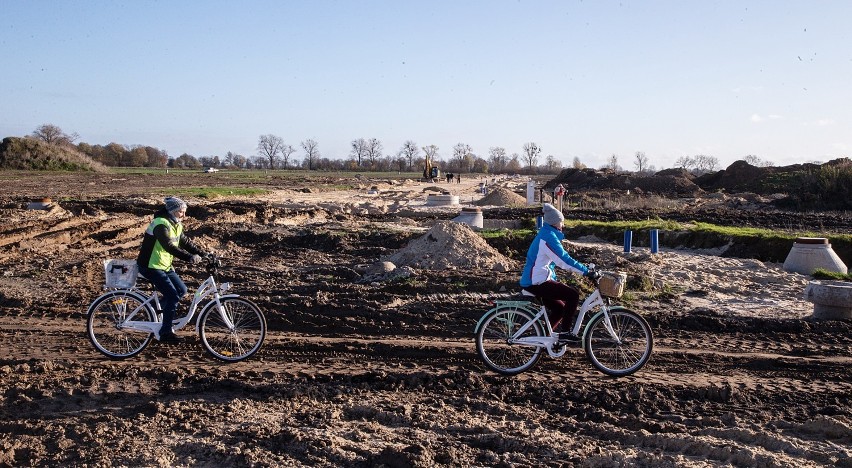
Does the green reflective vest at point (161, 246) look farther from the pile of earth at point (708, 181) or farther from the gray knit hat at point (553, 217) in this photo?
the pile of earth at point (708, 181)

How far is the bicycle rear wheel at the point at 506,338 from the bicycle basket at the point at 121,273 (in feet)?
12.7

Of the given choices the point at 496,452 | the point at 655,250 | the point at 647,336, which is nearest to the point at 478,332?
the point at 647,336

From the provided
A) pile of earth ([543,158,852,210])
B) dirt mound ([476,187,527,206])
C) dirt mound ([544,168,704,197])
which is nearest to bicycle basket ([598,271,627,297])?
dirt mound ([476,187,527,206])

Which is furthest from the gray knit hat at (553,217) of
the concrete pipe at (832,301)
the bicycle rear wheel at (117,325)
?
the concrete pipe at (832,301)

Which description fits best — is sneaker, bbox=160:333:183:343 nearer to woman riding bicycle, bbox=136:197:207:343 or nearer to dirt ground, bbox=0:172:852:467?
Answer: woman riding bicycle, bbox=136:197:207:343

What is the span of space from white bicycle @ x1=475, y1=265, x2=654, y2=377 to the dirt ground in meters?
A: 0.20

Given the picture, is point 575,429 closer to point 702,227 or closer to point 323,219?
point 702,227

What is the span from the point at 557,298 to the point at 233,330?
3.55m

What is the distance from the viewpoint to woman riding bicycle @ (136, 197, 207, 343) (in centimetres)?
825

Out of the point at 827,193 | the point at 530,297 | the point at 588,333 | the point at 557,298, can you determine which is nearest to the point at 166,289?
the point at 530,297

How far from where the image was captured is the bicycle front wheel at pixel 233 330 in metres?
8.45

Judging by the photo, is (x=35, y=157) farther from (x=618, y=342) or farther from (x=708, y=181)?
(x=618, y=342)

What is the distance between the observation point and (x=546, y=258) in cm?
797

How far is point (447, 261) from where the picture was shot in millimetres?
15109
